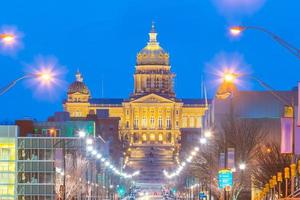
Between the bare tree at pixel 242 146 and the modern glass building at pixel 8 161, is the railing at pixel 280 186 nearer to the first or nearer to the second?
the bare tree at pixel 242 146

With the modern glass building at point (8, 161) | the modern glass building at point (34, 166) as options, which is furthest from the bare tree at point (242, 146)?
the modern glass building at point (8, 161)

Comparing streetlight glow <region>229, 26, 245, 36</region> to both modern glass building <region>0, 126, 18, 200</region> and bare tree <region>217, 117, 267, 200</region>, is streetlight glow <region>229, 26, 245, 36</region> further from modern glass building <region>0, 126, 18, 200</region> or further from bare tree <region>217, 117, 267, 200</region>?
modern glass building <region>0, 126, 18, 200</region>

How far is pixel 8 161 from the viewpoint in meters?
105

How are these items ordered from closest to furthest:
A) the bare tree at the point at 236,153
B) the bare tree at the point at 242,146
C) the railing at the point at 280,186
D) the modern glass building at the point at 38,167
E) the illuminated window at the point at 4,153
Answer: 1. the railing at the point at 280,186
2. the bare tree at the point at 242,146
3. the bare tree at the point at 236,153
4. the modern glass building at the point at 38,167
5. the illuminated window at the point at 4,153

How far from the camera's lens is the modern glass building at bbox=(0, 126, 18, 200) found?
10131cm

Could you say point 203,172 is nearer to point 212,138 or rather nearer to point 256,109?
point 212,138

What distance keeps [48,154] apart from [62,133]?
42.4 m

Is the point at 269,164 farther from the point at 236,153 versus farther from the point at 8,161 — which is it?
the point at 8,161

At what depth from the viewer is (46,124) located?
168625 millimetres

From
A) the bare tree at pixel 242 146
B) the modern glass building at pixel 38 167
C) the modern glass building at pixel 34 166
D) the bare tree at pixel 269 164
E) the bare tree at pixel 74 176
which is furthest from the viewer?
the modern glass building at pixel 38 167

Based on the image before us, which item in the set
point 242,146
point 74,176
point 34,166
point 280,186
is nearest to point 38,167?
point 34,166

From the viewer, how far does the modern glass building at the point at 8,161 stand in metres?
101

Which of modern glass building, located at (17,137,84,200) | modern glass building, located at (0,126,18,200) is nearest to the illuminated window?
modern glass building, located at (0,126,18,200)

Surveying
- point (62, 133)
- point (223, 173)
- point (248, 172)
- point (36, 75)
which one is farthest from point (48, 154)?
point (36, 75)
